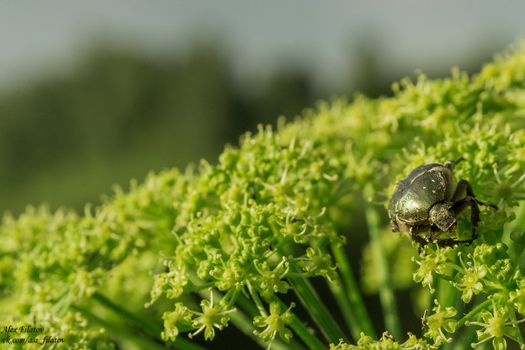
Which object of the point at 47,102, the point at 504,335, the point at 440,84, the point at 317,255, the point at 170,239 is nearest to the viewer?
the point at 504,335

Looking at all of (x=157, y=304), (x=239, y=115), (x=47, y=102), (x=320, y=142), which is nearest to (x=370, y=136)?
(x=320, y=142)

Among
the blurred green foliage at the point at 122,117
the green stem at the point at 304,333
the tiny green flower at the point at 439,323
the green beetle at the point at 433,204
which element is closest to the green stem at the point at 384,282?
the green beetle at the point at 433,204

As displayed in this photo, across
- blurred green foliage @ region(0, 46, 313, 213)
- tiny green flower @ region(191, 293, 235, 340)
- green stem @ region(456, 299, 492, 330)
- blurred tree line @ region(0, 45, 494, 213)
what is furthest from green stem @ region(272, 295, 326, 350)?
blurred tree line @ region(0, 45, 494, 213)

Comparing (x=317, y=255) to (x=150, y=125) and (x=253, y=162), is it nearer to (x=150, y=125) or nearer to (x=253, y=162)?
(x=253, y=162)

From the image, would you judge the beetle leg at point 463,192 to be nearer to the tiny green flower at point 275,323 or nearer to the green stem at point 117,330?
the tiny green flower at point 275,323

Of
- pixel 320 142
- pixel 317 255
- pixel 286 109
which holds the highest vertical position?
pixel 320 142

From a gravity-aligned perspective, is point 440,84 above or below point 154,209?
above

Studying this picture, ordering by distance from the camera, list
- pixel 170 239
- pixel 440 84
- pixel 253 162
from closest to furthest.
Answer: pixel 253 162
pixel 170 239
pixel 440 84
